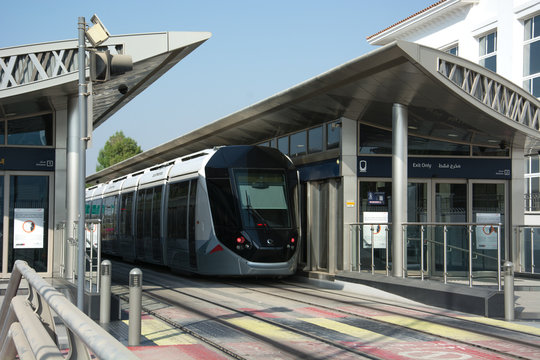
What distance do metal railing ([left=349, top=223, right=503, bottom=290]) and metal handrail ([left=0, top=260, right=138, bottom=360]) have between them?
9.70 meters

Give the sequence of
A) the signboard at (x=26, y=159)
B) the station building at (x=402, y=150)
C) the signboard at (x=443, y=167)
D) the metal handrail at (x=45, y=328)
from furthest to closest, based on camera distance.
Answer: the signboard at (x=443, y=167), the signboard at (x=26, y=159), the station building at (x=402, y=150), the metal handrail at (x=45, y=328)

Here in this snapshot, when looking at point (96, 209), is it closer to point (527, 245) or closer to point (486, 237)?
point (527, 245)

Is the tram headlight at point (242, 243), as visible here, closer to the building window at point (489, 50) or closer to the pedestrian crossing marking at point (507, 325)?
the pedestrian crossing marking at point (507, 325)

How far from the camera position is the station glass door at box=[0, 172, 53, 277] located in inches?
585

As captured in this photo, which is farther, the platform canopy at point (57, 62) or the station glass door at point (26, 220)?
the station glass door at point (26, 220)

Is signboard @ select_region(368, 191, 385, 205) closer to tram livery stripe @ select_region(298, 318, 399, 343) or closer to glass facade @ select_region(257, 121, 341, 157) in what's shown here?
glass facade @ select_region(257, 121, 341, 157)

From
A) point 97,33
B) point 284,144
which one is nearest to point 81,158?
point 97,33

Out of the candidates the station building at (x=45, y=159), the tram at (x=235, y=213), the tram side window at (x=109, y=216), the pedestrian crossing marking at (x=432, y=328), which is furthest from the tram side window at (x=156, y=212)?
the pedestrian crossing marking at (x=432, y=328)

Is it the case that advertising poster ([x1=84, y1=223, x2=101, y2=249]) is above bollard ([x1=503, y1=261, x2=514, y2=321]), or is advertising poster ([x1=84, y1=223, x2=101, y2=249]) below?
above

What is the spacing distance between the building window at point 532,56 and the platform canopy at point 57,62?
2063cm

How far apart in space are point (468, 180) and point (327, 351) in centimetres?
1107

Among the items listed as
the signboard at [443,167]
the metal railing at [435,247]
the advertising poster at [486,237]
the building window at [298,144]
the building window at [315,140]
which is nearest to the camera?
the advertising poster at [486,237]

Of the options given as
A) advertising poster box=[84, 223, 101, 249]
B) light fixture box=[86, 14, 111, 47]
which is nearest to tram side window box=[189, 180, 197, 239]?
advertising poster box=[84, 223, 101, 249]

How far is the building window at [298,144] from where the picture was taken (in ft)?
63.9
